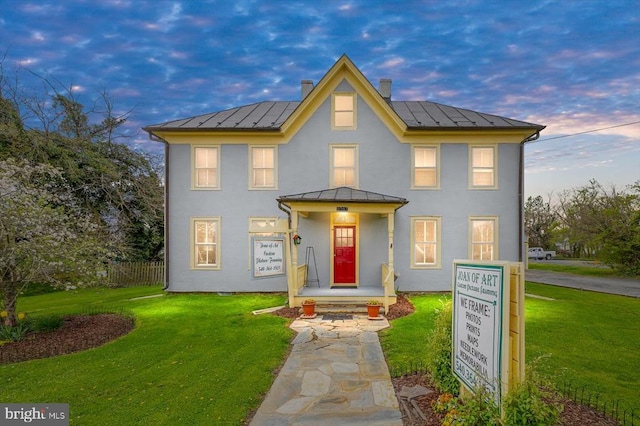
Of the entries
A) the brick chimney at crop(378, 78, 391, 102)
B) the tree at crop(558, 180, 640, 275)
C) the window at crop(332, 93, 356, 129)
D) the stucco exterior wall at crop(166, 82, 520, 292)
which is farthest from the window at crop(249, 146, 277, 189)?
the tree at crop(558, 180, 640, 275)

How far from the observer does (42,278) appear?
311 inches

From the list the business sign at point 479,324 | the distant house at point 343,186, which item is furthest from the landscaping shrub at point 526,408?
the distant house at point 343,186

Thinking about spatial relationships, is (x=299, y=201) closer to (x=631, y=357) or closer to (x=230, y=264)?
(x=230, y=264)

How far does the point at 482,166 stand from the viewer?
1309cm

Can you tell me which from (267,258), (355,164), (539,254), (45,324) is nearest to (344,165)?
(355,164)

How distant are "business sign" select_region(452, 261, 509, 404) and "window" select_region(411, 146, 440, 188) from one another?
366 inches

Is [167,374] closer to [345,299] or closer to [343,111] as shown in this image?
[345,299]

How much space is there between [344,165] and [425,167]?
314 centimetres

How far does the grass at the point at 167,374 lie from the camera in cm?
423

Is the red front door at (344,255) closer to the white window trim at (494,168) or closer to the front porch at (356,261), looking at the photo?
the front porch at (356,261)

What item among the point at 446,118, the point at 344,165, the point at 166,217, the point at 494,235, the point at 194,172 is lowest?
the point at 494,235

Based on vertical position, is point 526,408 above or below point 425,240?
below

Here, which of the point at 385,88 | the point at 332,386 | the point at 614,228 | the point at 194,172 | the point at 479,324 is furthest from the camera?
the point at 614,228

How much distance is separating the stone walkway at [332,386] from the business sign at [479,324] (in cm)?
108
